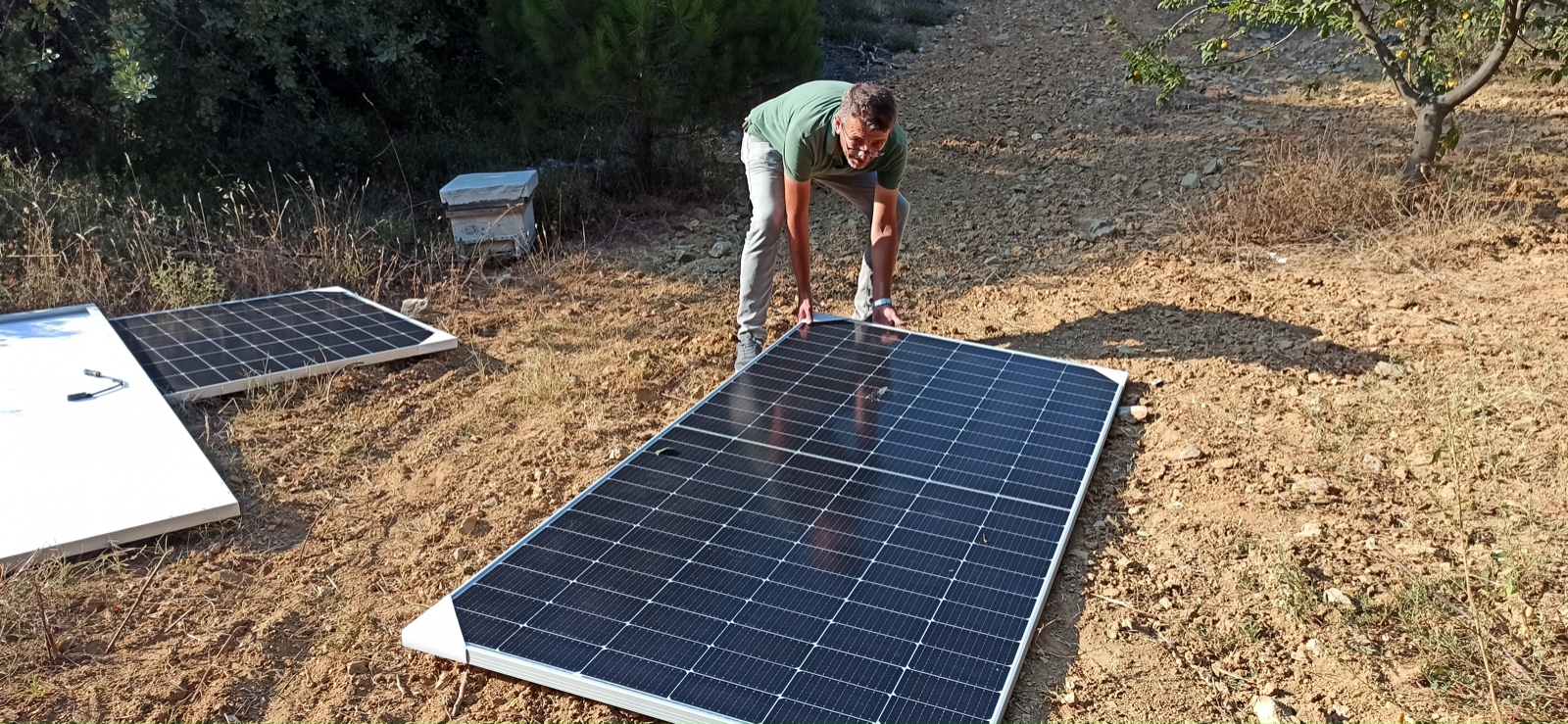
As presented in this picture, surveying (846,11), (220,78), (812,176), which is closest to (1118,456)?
(812,176)

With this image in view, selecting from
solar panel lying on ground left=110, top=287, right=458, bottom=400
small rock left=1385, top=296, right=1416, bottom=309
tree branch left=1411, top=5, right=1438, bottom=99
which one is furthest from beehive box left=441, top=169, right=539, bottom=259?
tree branch left=1411, top=5, right=1438, bottom=99

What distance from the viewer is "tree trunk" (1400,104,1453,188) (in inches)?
281

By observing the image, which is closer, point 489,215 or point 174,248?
point 174,248

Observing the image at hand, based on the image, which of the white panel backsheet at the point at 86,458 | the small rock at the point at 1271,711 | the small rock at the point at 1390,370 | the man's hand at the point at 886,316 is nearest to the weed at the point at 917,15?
the man's hand at the point at 886,316

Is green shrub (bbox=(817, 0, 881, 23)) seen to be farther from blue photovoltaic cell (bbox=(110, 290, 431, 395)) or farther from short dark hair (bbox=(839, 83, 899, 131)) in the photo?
short dark hair (bbox=(839, 83, 899, 131))

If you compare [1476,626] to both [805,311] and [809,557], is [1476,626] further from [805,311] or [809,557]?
[805,311]

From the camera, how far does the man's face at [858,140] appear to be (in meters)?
4.55

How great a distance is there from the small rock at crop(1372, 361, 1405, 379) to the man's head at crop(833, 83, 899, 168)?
8.48ft

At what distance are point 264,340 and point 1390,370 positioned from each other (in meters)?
5.46

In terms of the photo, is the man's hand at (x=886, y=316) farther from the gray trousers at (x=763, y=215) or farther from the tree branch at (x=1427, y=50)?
the tree branch at (x=1427, y=50)

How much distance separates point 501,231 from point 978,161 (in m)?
4.10

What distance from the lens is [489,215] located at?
716cm

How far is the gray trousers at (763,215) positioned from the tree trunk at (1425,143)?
381cm

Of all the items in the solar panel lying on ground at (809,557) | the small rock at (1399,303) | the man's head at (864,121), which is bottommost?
the solar panel lying on ground at (809,557)
